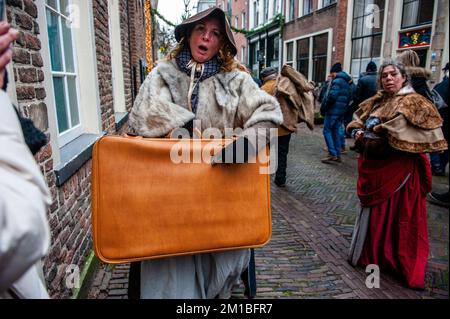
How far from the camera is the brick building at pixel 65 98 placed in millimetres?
1838

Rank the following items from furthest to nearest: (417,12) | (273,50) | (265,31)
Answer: (265,31) < (273,50) < (417,12)

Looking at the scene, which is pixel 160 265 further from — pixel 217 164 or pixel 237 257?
pixel 217 164

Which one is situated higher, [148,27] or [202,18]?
[148,27]

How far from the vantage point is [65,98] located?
117 inches

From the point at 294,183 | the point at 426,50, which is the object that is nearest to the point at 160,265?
the point at 294,183

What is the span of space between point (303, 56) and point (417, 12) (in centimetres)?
823

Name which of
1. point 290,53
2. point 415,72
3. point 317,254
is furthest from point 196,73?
point 290,53

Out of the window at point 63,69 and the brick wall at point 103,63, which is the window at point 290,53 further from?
the window at point 63,69

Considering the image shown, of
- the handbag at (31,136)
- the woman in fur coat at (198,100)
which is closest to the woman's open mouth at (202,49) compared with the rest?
the woman in fur coat at (198,100)

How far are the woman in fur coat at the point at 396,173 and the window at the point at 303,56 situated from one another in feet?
48.6

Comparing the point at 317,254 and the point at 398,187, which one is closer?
the point at 398,187

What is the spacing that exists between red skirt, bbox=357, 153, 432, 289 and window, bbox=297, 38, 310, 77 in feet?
49.2

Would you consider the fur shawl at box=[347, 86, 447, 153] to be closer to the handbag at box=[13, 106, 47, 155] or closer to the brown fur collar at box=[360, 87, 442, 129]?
the brown fur collar at box=[360, 87, 442, 129]

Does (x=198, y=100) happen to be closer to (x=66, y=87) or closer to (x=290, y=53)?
(x=66, y=87)
